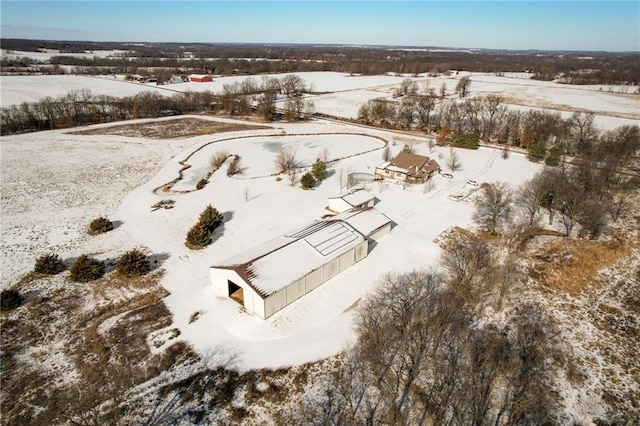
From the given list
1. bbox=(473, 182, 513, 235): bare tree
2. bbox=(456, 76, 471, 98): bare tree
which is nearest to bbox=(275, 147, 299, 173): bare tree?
bbox=(473, 182, 513, 235): bare tree

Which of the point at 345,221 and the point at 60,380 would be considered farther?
the point at 345,221

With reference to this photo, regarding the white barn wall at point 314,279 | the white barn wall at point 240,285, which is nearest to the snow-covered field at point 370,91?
the white barn wall at point 314,279

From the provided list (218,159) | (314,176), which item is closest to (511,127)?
(314,176)

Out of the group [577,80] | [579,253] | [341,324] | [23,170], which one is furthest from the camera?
[577,80]

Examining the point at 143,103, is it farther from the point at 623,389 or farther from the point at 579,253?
the point at 623,389

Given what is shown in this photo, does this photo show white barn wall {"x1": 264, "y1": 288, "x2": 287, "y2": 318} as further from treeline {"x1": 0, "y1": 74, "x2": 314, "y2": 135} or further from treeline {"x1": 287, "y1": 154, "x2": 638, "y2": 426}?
treeline {"x1": 0, "y1": 74, "x2": 314, "y2": 135}

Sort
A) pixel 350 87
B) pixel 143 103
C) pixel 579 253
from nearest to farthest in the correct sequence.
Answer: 1. pixel 579 253
2. pixel 143 103
3. pixel 350 87

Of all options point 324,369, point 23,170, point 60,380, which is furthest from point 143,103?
point 324,369
